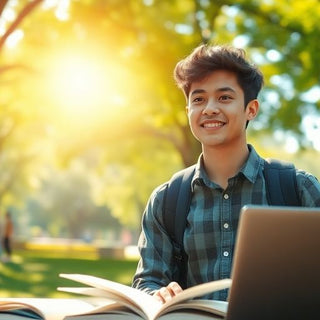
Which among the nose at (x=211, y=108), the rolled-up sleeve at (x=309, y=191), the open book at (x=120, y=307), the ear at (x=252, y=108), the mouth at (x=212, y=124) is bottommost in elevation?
the open book at (x=120, y=307)

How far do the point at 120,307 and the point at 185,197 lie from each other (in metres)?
0.90

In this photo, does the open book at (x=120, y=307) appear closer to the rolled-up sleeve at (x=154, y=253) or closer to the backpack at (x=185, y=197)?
the rolled-up sleeve at (x=154, y=253)

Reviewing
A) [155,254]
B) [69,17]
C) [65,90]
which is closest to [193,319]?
[155,254]

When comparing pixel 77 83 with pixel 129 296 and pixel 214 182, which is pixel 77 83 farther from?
pixel 129 296

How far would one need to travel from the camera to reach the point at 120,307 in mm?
2211

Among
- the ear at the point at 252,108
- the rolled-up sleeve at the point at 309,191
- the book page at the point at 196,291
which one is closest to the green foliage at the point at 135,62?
the ear at the point at 252,108

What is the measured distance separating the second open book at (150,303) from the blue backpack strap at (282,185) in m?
0.81

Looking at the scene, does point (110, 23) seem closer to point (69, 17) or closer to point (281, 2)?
point (69, 17)

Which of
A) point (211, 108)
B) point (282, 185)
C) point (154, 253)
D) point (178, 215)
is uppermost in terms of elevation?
point (211, 108)

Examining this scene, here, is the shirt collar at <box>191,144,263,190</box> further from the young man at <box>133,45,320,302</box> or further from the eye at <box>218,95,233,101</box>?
the eye at <box>218,95,233,101</box>

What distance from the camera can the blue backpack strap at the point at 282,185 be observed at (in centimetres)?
290

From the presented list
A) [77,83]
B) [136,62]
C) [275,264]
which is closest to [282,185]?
[275,264]

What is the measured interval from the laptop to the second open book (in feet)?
0.25

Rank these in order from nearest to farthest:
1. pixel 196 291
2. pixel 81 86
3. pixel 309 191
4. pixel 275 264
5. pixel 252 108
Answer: pixel 275 264 < pixel 196 291 < pixel 309 191 < pixel 252 108 < pixel 81 86
